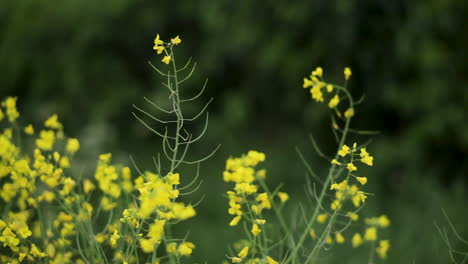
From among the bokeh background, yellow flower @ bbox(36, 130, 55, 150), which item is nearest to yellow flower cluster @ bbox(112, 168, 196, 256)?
yellow flower @ bbox(36, 130, 55, 150)

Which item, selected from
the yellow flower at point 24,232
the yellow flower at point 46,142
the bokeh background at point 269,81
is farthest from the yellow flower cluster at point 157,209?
the bokeh background at point 269,81

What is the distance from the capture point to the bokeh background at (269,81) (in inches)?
153

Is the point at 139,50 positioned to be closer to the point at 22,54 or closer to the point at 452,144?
the point at 22,54

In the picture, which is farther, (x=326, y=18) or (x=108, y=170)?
(x=326, y=18)

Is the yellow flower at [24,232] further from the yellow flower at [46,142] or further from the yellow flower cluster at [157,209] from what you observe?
the yellow flower at [46,142]

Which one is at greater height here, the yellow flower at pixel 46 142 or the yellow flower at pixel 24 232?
the yellow flower at pixel 46 142

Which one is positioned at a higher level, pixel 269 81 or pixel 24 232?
pixel 269 81

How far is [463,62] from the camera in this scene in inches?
157

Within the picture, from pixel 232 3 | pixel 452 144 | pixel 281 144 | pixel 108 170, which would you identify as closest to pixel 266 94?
pixel 281 144

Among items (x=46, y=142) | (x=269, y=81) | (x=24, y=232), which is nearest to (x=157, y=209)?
(x=24, y=232)

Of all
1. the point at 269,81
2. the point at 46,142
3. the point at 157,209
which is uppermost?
the point at 269,81

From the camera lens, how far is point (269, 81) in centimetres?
453

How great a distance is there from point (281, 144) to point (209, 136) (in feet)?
1.60

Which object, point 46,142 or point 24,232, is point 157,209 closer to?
point 24,232
